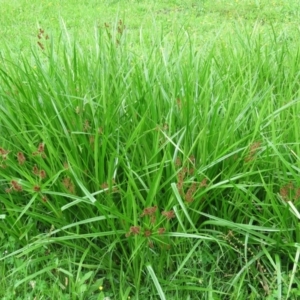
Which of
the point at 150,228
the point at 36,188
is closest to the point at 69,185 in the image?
the point at 36,188

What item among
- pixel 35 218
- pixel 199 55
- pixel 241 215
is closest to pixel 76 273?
pixel 35 218

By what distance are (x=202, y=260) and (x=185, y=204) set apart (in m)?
0.23

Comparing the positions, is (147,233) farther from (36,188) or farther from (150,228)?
(36,188)

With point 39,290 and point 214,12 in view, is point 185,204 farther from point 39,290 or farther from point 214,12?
point 214,12

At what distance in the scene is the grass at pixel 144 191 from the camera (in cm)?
162

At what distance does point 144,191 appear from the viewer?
1771 millimetres

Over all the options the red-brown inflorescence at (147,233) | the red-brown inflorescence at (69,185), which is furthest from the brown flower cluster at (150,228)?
the red-brown inflorescence at (69,185)

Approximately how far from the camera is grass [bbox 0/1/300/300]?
1.62 meters

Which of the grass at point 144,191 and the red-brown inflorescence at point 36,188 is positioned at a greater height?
the red-brown inflorescence at point 36,188

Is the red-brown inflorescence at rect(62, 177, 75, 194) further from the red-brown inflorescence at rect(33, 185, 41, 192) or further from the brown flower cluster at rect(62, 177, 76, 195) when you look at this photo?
the red-brown inflorescence at rect(33, 185, 41, 192)

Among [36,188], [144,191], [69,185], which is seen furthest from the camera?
[144,191]

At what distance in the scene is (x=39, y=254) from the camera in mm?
1768

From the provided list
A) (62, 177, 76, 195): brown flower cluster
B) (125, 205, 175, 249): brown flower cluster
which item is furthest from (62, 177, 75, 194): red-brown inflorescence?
(125, 205, 175, 249): brown flower cluster

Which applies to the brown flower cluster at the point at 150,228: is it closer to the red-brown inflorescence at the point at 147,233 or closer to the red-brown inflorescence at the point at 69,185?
the red-brown inflorescence at the point at 147,233
